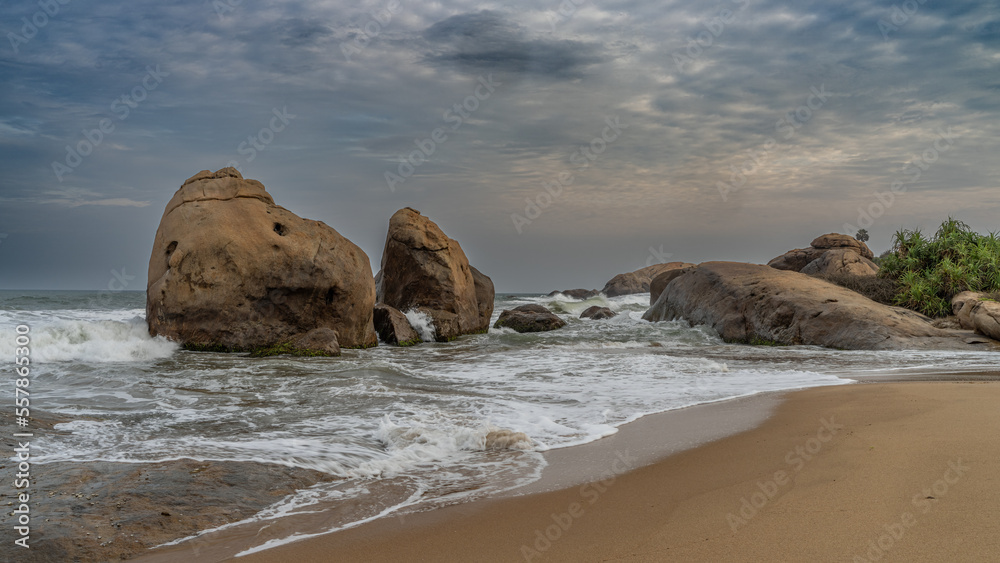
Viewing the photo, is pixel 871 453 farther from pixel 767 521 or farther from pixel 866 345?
pixel 866 345

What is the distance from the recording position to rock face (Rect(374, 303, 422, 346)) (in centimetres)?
1576

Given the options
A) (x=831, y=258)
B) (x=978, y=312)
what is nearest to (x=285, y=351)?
(x=978, y=312)

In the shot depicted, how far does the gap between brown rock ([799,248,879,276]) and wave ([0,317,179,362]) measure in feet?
65.1

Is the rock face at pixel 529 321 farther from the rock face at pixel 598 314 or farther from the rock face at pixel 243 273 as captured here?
the rock face at pixel 243 273

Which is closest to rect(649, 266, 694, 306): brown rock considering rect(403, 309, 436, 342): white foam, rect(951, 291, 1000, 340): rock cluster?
rect(951, 291, 1000, 340): rock cluster

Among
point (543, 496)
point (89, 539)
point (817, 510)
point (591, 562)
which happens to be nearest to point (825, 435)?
point (817, 510)

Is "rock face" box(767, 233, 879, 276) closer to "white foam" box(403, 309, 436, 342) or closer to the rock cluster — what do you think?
the rock cluster

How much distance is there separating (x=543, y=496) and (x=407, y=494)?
2.72 ft

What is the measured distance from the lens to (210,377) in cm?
894

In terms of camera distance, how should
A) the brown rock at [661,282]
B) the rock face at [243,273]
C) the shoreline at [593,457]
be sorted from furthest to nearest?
the brown rock at [661,282] → the rock face at [243,273] → the shoreline at [593,457]

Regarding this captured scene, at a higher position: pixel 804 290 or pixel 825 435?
pixel 804 290

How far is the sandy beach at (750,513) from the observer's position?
2.80 m

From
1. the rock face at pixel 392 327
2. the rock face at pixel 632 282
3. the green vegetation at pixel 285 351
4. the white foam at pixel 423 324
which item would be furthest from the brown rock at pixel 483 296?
the rock face at pixel 632 282

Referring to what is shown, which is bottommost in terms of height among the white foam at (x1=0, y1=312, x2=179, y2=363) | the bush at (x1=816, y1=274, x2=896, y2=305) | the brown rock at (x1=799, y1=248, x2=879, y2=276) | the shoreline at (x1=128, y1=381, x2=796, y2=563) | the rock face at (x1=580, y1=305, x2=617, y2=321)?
the shoreline at (x1=128, y1=381, x2=796, y2=563)
